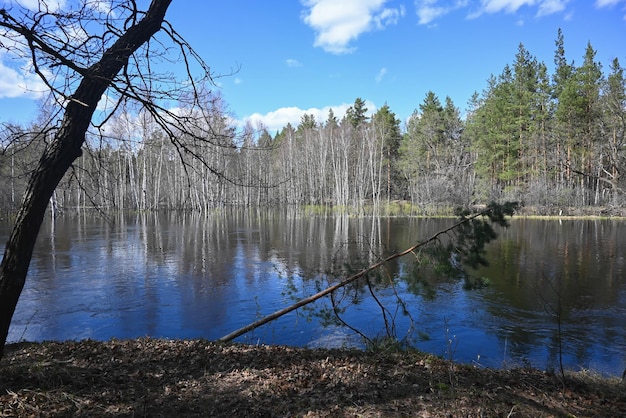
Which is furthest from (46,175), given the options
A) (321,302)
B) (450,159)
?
(450,159)

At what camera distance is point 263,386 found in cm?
372

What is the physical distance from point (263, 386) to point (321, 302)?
19.3ft

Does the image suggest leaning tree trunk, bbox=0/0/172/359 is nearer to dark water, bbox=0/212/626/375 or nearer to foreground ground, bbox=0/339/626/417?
foreground ground, bbox=0/339/626/417

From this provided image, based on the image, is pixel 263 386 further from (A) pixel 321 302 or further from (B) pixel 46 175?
(A) pixel 321 302

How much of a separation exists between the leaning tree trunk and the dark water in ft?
4.20

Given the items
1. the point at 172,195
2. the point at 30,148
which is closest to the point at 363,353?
the point at 30,148

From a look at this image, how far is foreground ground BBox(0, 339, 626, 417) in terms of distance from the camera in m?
3.17

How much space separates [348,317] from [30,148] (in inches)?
281

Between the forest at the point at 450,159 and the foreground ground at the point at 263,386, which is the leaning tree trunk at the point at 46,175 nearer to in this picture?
the foreground ground at the point at 263,386

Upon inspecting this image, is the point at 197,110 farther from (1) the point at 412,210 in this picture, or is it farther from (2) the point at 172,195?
(2) the point at 172,195

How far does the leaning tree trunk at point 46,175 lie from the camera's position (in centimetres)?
299

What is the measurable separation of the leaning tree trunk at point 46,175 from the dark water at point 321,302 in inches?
50.4

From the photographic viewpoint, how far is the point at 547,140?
129ft

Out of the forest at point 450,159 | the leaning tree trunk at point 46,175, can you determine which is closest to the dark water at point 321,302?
the leaning tree trunk at point 46,175
